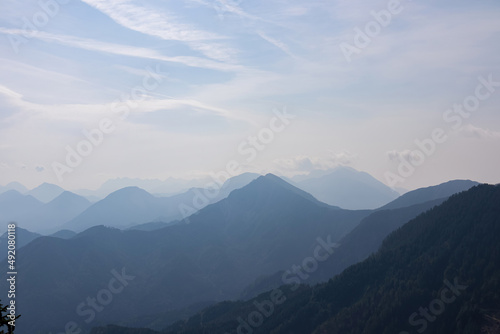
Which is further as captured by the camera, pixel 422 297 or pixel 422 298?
pixel 422 297

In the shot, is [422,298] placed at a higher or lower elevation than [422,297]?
lower

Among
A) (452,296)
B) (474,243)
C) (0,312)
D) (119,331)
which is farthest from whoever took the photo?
(119,331)

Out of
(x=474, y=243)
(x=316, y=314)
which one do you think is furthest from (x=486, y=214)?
(x=316, y=314)

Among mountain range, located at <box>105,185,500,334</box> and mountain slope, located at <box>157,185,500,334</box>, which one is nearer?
mountain range, located at <box>105,185,500,334</box>

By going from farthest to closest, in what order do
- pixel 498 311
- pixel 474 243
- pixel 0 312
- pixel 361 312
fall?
pixel 474 243, pixel 361 312, pixel 498 311, pixel 0 312

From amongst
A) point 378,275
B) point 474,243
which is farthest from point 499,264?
point 378,275

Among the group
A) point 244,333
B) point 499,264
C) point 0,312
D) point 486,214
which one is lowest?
point 244,333

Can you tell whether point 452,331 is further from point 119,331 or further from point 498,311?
point 119,331

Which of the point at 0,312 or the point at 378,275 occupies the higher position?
the point at 0,312

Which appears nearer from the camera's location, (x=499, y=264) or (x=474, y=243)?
(x=499, y=264)

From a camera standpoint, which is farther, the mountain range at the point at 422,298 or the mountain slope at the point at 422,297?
the mountain slope at the point at 422,297
